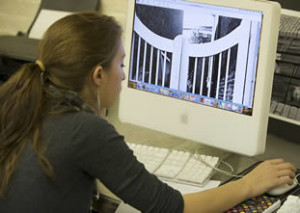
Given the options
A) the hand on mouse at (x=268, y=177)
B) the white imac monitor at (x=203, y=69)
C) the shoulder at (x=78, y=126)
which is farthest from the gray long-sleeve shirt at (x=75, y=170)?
the white imac monitor at (x=203, y=69)

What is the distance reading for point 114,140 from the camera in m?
1.02

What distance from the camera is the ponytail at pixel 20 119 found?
101 centimetres

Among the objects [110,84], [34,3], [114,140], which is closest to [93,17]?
[110,84]

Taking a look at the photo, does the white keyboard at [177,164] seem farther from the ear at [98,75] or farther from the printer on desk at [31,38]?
the printer on desk at [31,38]

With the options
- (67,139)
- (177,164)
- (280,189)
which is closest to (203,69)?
(177,164)

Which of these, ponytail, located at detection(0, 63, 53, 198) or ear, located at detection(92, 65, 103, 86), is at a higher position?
ear, located at detection(92, 65, 103, 86)

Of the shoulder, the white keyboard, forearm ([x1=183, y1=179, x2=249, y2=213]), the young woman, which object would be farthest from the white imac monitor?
the shoulder

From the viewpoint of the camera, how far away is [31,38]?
7.52 ft

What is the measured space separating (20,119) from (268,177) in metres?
0.58

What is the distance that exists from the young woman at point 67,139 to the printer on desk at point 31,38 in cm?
92

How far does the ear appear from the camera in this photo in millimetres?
1055

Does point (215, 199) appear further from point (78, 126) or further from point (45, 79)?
point (45, 79)

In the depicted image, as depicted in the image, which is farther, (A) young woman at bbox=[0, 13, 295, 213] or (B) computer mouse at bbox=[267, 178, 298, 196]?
(B) computer mouse at bbox=[267, 178, 298, 196]

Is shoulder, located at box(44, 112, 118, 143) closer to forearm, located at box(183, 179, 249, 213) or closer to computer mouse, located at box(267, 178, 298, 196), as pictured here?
forearm, located at box(183, 179, 249, 213)
